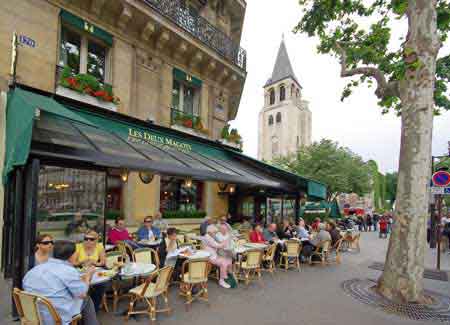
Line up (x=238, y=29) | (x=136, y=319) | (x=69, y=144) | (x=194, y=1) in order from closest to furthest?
(x=136, y=319) < (x=69, y=144) < (x=194, y=1) < (x=238, y=29)

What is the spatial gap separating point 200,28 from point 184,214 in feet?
24.8

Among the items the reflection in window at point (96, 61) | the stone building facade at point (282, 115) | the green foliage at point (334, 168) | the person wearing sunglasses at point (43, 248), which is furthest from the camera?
the stone building facade at point (282, 115)

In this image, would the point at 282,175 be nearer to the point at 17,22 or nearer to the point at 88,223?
the point at 88,223

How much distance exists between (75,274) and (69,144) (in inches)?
101

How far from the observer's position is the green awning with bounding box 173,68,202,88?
33.0 feet

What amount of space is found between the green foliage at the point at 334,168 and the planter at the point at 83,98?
65.2 feet

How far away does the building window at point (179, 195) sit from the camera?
1009cm

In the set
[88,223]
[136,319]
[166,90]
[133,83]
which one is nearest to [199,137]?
[166,90]

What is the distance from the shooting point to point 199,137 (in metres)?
10.3

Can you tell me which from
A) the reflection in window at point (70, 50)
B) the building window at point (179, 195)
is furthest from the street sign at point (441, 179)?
the reflection in window at point (70, 50)

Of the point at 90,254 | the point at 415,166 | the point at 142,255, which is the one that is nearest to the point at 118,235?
the point at 142,255

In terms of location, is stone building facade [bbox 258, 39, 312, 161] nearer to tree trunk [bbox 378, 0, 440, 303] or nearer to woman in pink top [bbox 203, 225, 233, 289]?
tree trunk [bbox 378, 0, 440, 303]

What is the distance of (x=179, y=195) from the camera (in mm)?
10648

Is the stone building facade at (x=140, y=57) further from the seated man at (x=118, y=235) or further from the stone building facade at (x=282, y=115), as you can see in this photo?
the stone building facade at (x=282, y=115)
